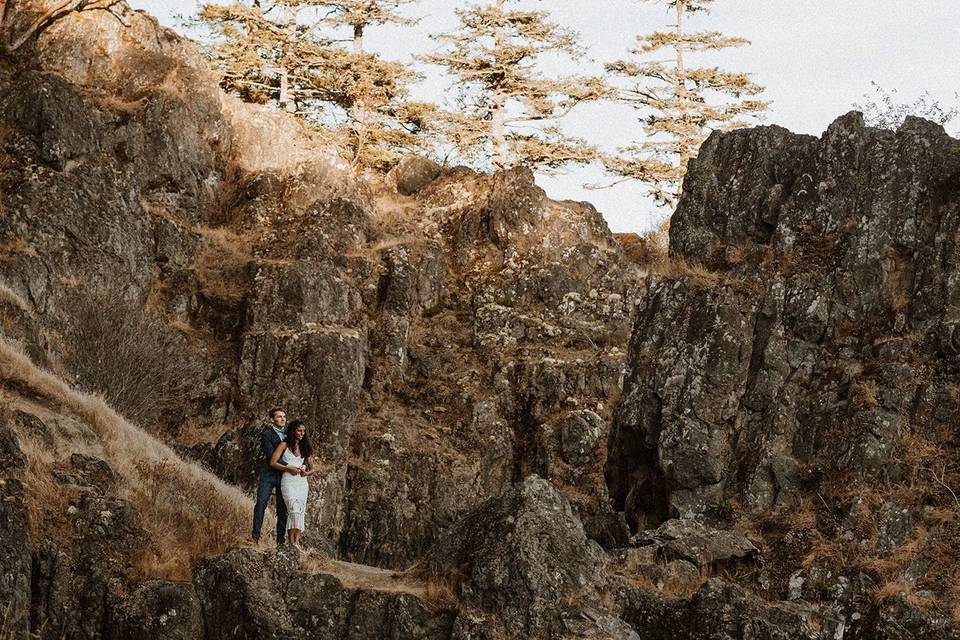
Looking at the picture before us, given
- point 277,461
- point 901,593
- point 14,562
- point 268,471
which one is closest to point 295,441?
point 277,461

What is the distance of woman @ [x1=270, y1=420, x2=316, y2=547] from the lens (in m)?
15.5

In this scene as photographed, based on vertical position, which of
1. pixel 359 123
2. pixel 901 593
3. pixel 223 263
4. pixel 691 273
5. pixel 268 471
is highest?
pixel 359 123

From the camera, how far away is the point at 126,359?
92.1 ft

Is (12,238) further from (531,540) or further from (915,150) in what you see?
(915,150)

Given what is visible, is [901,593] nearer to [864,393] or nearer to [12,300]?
[864,393]

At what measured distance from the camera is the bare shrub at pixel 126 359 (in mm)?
26781

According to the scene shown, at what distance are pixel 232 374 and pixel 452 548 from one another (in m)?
17.2

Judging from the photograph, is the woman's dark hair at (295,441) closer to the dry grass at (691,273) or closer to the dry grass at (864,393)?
the dry grass at (691,273)

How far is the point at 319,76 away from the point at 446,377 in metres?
16.1

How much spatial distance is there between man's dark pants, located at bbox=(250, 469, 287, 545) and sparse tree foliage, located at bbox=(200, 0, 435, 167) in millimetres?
27464

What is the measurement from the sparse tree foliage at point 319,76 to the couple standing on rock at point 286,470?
2749cm

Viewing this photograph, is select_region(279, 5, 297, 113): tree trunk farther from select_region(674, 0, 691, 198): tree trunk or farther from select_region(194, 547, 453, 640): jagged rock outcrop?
select_region(194, 547, 453, 640): jagged rock outcrop

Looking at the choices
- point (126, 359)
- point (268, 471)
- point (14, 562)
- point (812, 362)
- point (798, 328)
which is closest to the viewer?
point (14, 562)

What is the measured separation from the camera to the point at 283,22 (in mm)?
44906
